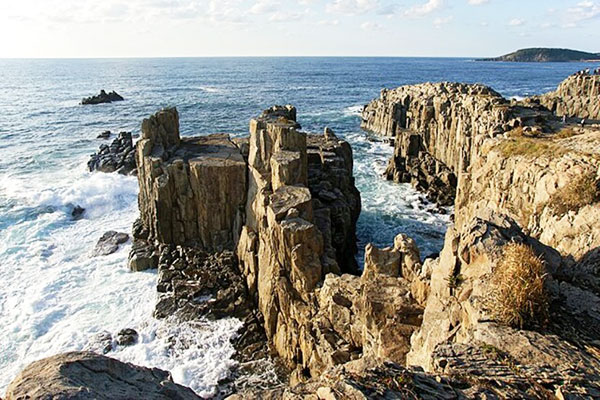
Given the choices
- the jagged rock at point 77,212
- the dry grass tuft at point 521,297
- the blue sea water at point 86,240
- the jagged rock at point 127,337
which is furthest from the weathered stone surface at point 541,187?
the jagged rock at point 77,212

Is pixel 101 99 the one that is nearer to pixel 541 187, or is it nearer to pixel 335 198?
pixel 335 198

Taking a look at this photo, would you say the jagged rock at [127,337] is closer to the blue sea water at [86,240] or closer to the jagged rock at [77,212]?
the blue sea water at [86,240]

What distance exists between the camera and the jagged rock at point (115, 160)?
48531 millimetres

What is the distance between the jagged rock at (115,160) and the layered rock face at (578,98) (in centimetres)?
5185

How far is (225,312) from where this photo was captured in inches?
947

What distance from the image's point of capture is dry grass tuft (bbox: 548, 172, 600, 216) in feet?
55.2

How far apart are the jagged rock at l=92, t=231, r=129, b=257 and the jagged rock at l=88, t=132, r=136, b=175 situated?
51.3 feet

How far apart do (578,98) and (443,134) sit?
19.9 meters

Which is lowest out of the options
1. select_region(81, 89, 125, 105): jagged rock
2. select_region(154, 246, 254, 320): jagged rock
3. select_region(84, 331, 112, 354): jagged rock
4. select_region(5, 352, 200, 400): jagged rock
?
select_region(84, 331, 112, 354): jagged rock

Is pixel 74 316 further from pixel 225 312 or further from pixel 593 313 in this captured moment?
pixel 593 313

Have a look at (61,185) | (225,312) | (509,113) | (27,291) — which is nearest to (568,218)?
(225,312)

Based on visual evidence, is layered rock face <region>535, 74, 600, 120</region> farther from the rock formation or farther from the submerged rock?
the submerged rock

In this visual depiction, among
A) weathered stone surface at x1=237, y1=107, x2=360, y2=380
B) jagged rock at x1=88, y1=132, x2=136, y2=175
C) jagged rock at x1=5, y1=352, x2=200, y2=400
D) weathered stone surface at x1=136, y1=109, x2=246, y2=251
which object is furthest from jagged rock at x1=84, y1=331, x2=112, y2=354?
jagged rock at x1=88, y1=132, x2=136, y2=175

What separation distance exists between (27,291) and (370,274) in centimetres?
2190
